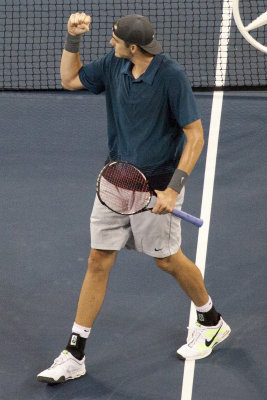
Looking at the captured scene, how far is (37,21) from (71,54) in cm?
491

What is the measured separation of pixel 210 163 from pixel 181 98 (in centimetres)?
285

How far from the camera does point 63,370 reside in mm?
5961

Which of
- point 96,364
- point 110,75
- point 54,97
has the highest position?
point 110,75

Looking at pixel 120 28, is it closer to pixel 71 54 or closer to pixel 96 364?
pixel 71 54

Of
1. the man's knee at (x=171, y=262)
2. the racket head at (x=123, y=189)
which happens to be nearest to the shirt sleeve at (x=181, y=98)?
the racket head at (x=123, y=189)

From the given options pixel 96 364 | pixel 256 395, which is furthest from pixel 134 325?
pixel 256 395

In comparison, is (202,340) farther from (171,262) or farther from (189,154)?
(189,154)

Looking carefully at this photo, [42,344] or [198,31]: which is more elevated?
[198,31]

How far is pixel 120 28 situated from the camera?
5.43m

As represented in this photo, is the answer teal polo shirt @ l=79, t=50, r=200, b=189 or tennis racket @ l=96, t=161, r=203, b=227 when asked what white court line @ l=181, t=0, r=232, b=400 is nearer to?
tennis racket @ l=96, t=161, r=203, b=227

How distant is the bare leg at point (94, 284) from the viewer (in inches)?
232

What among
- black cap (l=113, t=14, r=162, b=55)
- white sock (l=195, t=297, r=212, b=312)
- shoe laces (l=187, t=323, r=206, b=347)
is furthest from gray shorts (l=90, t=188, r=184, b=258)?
black cap (l=113, t=14, r=162, b=55)

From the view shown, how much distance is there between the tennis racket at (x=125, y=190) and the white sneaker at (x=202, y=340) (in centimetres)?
99

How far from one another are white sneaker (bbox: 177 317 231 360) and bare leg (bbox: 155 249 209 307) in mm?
229
